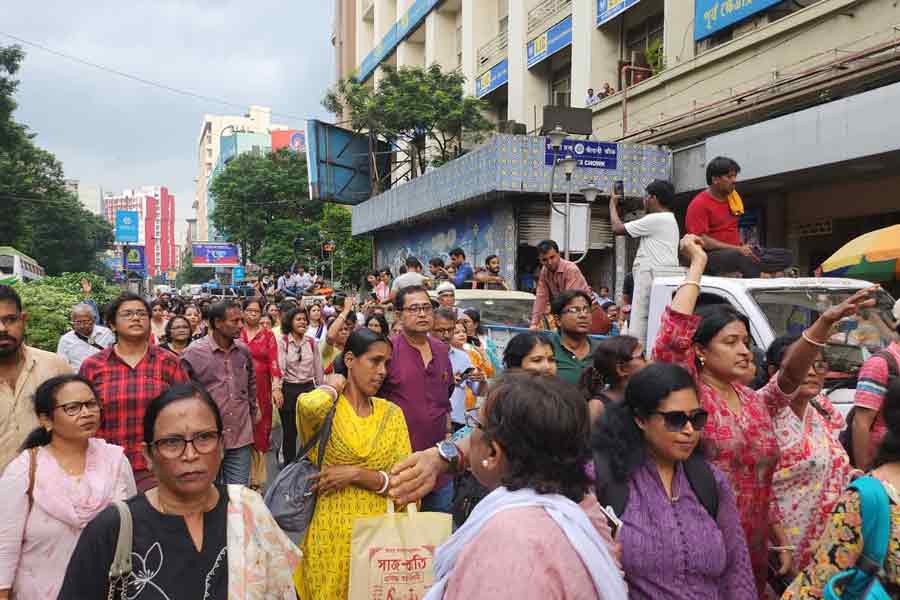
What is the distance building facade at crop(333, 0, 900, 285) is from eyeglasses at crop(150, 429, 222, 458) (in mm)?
10660

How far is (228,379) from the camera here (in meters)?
5.69

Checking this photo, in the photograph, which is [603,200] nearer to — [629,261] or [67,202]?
[629,261]

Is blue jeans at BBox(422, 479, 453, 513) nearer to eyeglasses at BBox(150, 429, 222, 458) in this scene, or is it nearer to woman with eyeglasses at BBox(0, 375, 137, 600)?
woman with eyeglasses at BBox(0, 375, 137, 600)

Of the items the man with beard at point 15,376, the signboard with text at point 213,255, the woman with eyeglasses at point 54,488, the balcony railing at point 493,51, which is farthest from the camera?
the signboard with text at point 213,255

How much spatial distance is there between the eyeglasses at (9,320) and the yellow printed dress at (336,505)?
1.90 metres

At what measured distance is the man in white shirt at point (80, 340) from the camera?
7316 mm

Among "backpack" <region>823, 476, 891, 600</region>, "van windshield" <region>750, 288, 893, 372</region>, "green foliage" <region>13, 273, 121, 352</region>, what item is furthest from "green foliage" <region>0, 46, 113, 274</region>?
"backpack" <region>823, 476, 891, 600</region>

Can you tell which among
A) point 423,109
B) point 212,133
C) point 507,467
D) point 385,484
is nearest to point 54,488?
point 385,484

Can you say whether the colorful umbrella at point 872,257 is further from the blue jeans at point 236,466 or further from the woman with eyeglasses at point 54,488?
the woman with eyeglasses at point 54,488

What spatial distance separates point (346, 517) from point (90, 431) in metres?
1.18

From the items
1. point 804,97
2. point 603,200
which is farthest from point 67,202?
point 804,97

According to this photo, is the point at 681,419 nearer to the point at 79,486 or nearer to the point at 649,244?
the point at 79,486

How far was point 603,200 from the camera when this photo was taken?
670 inches

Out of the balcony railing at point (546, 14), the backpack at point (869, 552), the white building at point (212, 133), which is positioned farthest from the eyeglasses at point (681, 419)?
the white building at point (212, 133)
